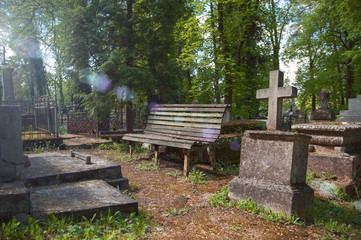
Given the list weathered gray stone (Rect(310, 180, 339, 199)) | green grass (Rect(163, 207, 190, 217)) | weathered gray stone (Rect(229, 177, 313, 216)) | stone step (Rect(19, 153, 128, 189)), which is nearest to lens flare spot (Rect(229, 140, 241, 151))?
weathered gray stone (Rect(310, 180, 339, 199))

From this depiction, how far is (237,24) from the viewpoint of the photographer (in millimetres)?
11906

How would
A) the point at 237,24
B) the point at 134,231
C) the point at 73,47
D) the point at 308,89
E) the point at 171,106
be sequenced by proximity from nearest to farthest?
the point at 134,231 < the point at 171,106 < the point at 73,47 < the point at 237,24 < the point at 308,89

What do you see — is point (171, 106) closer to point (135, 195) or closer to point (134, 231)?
point (135, 195)

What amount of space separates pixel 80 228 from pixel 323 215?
3.16 metres

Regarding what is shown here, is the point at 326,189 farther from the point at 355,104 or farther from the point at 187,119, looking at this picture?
the point at 355,104

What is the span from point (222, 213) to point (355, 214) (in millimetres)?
2250

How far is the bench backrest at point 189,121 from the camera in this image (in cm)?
516

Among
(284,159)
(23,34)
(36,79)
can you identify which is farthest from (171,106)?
(36,79)

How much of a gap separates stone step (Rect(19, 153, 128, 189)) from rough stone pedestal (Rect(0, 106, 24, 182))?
664 millimetres

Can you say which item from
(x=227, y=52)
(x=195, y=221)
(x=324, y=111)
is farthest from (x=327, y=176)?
(x=227, y=52)

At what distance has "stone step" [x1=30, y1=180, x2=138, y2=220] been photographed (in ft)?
8.18

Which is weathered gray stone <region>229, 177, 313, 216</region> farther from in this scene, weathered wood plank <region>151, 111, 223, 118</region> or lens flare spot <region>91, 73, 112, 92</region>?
lens flare spot <region>91, 73, 112, 92</region>

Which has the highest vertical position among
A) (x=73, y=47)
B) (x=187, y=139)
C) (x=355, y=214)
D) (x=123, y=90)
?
(x=73, y=47)

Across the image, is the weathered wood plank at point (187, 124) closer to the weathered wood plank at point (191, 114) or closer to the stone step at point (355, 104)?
the weathered wood plank at point (191, 114)
